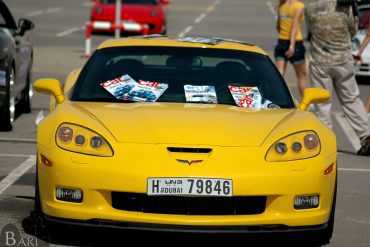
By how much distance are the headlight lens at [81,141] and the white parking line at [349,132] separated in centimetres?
638

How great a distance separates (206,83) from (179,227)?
76.0 inches

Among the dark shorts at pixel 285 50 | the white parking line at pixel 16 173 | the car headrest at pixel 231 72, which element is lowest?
the dark shorts at pixel 285 50

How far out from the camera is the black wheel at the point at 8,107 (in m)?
14.0

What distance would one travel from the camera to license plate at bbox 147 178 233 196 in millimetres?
7523

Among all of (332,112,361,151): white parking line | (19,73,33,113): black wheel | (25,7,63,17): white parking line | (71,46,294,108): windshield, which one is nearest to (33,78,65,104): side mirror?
(71,46,294,108): windshield

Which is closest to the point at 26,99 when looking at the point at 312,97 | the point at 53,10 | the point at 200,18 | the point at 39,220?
the point at 312,97

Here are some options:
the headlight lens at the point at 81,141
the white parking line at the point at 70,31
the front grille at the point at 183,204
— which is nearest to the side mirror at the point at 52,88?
the headlight lens at the point at 81,141

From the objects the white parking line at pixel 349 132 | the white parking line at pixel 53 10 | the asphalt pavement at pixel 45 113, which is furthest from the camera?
the white parking line at pixel 53 10

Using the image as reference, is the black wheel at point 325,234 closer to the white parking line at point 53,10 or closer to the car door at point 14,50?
the car door at point 14,50

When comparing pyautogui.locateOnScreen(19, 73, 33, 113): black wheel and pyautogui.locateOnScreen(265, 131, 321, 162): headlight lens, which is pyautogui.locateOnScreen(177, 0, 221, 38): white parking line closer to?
pyautogui.locateOnScreen(19, 73, 33, 113): black wheel

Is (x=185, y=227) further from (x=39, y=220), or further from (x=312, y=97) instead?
(x=312, y=97)

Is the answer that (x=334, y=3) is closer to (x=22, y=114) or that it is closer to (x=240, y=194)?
(x=22, y=114)

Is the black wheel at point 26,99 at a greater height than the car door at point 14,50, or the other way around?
the car door at point 14,50

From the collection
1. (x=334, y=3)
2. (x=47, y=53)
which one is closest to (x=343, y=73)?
(x=334, y=3)
